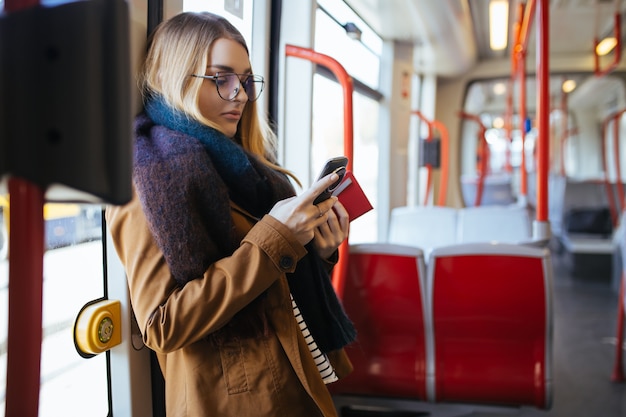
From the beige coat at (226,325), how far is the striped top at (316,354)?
2.1 inches

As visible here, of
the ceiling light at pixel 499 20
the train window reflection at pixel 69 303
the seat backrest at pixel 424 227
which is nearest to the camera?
the train window reflection at pixel 69 303

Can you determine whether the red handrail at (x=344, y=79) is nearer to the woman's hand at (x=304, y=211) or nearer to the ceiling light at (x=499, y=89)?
the woman's hand at (x=304, y=211)

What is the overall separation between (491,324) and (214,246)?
155 centimetres

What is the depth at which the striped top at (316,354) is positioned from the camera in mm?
1201

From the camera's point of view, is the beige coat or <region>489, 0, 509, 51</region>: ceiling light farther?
<region>489, 0, 509, 51</region>: ceiling light

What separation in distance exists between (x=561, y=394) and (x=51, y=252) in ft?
9.10

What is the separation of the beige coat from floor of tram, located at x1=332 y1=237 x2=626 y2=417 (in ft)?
5.15

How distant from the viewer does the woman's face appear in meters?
1.17

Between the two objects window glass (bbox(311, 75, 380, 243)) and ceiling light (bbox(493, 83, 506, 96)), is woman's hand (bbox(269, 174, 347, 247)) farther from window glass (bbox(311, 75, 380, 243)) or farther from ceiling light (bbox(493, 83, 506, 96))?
ceiling light (bbox(493, 83, 506, 96))

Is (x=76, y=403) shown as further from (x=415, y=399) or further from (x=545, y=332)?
(x=545, y=332)

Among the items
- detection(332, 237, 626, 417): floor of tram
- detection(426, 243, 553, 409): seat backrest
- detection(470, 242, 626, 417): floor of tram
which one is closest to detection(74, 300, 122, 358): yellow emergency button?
detection(426, 243, 553, 409): seat backrest

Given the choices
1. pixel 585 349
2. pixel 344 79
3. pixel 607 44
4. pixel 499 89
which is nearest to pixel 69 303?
pixel 344 79

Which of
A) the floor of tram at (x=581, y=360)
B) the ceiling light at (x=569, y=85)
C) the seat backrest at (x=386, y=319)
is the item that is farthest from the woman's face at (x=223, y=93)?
the ceiling light at (x=569, y=85)

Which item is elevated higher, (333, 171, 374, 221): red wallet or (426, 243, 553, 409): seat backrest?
(333, 171, 374, 221): red wallet
